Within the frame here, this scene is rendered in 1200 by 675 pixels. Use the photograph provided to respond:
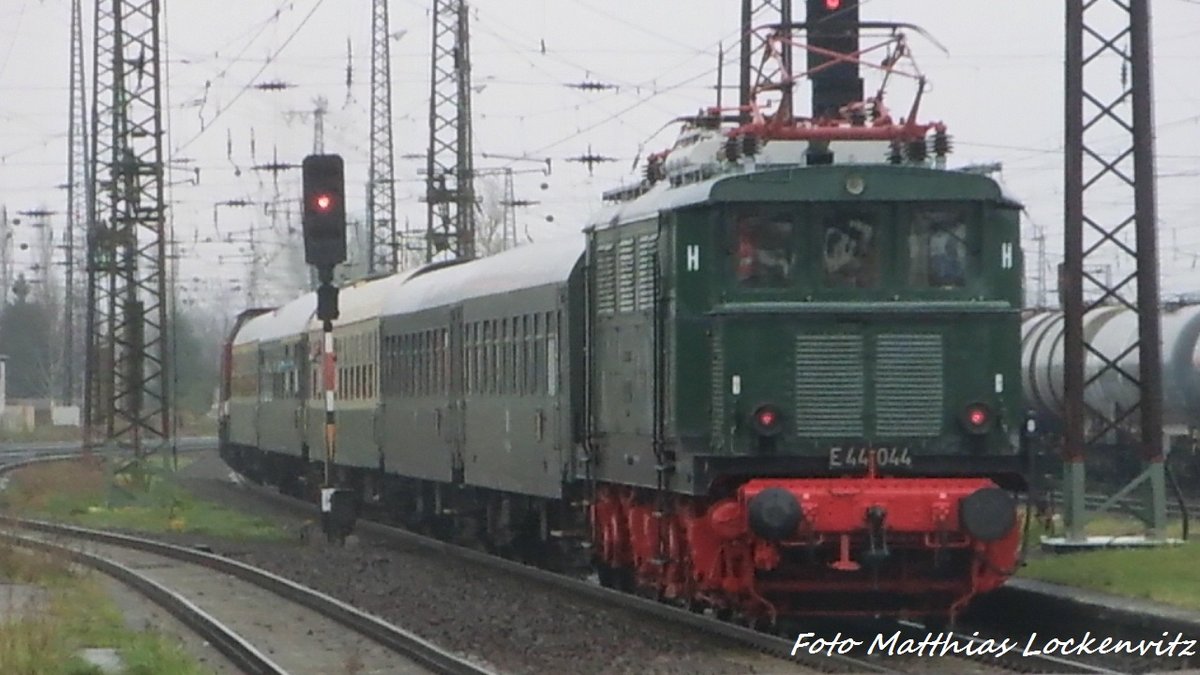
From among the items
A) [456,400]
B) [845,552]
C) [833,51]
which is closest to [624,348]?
[845,552]

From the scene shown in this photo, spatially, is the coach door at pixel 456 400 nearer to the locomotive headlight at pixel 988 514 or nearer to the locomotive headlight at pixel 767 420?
the locomotive headlight at pixel 767 420

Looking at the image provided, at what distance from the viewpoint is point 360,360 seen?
34469 mm

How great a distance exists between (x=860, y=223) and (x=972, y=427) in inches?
62.7

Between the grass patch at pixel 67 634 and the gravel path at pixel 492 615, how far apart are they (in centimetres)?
210

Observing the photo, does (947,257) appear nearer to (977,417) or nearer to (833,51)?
Answer: (977,417)

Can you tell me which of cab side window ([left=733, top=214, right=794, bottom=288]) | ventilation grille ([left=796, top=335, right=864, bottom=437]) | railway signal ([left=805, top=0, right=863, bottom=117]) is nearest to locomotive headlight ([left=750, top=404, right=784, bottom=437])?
ventilation grille ([left=796, top=335, right=864, bottom=437])

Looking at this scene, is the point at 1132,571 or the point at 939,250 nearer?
the point at 939,250

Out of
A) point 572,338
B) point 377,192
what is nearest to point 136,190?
point 377,192

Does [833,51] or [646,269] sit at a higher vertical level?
[833,51]

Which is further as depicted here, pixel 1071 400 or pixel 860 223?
pixel 1071 400

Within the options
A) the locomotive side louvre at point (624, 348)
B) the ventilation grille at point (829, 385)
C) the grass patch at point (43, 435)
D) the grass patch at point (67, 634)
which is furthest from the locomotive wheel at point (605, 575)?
the grass patch at point (43, 435)

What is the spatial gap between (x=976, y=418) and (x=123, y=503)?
25.2 metres

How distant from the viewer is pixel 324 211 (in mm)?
27453

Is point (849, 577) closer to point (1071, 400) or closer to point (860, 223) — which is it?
point (860, 223)
